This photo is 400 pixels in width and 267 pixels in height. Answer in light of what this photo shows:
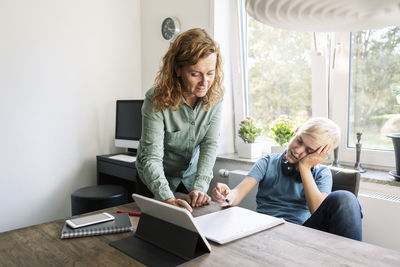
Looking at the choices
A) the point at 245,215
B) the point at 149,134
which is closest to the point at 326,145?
the point at 245,215

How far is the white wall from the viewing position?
264 cm

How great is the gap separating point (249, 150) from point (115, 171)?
1122 mm

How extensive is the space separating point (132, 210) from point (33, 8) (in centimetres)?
214

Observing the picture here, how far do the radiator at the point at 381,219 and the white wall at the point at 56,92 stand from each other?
89.7 inches

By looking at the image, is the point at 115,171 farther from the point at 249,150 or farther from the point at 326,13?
the point at 326,13

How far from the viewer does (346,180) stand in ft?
5.08

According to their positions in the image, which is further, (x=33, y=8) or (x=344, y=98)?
(x=33, y=8)

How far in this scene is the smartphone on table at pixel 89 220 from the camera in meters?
1.14

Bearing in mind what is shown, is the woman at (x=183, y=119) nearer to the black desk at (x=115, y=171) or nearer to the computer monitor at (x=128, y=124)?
the black desk at (x=115, y=171)

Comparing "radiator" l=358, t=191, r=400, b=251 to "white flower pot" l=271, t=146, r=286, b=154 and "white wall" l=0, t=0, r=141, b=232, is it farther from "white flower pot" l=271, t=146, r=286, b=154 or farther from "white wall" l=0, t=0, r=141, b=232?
"white wall" l=0, t=0, r=141, b=232

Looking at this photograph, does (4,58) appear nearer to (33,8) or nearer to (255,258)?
(33,8)

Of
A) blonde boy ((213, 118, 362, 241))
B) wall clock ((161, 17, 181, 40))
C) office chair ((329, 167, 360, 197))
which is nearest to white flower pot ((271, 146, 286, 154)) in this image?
blonde boy ((213, 118, 362, 241))

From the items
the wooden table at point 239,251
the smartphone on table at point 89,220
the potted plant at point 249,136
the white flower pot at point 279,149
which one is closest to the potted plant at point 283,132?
the white flower pot at point 279,149

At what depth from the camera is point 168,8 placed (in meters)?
3.08
